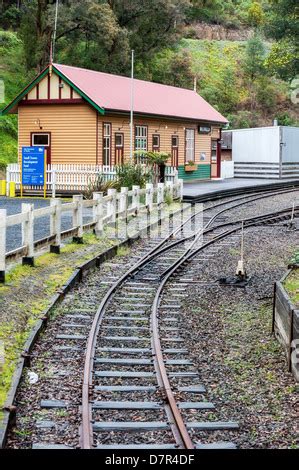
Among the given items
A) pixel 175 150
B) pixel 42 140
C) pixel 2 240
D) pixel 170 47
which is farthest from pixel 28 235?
pixel 170 47

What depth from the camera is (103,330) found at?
35.1ft

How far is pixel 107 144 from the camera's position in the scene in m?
31.6

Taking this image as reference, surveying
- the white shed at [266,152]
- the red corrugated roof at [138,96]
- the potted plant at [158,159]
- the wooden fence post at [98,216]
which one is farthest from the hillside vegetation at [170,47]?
the wooden fence post at [98,216]

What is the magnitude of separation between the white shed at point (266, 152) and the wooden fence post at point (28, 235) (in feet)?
99.7

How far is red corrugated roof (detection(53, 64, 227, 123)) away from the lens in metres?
31.2

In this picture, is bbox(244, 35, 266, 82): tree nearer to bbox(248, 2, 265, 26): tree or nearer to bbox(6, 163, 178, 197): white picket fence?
bbox(248, 2, 265, 26): tree

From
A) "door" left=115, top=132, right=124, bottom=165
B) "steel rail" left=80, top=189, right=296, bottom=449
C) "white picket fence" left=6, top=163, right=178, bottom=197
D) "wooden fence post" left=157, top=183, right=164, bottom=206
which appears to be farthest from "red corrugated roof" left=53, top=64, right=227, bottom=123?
"steel rail" left=80, top=189, right=296, bottom=449

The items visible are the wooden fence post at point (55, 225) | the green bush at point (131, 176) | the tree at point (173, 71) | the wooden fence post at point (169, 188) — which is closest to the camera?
the wooden fence post at point (55, 225)

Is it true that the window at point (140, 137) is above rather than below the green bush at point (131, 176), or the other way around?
above

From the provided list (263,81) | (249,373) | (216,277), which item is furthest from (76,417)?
(263,81)

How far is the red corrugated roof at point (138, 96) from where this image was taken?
3118 centimetres

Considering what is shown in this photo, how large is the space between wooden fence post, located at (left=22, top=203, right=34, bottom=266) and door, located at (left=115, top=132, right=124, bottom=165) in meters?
18.4

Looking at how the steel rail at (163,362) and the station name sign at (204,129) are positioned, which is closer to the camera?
the steel rail at (163,362)

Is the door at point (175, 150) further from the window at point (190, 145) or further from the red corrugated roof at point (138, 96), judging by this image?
the window at point (190, 145)
